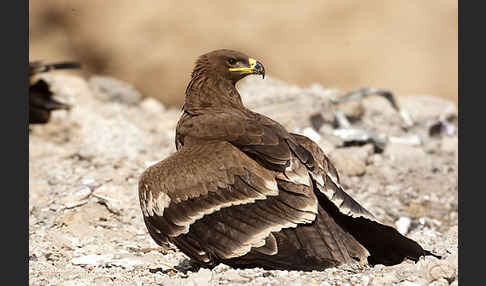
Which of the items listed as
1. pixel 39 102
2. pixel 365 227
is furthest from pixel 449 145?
pixel 39 102

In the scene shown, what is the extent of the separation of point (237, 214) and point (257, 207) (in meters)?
0.13

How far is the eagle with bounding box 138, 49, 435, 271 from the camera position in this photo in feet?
17.1

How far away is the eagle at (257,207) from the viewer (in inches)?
206

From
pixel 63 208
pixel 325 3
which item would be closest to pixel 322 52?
pixel 325 3

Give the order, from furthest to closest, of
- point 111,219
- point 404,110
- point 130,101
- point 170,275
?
point 130,101
point 404,110
point 111,219
point 170,275

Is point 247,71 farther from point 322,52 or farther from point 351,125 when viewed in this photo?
point 322,52

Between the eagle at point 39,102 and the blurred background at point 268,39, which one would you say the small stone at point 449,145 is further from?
the eagle at point 39,102

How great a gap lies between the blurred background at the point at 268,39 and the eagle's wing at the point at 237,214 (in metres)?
8.83

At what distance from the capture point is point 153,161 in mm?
8609

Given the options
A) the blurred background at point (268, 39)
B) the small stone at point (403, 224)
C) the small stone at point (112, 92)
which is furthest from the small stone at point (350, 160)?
the blurred background at point (268, 39)

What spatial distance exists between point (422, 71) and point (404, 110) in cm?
413

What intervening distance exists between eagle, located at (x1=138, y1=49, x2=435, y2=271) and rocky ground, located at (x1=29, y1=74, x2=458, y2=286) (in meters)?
0.13

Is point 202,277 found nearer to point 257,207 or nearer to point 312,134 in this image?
point 257,207

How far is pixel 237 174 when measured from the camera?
17.5 feet
